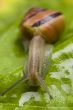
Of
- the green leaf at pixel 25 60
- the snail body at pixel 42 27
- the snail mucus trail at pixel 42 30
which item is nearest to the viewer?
the green leaf at pixel 25 60

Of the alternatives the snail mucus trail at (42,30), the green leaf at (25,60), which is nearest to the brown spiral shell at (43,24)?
the snail mucus trail at (42,30)

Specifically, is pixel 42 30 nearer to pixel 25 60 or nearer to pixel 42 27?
pixel 42 27

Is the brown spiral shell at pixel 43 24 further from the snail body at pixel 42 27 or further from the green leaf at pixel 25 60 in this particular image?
the green leaf at pixel 25 60

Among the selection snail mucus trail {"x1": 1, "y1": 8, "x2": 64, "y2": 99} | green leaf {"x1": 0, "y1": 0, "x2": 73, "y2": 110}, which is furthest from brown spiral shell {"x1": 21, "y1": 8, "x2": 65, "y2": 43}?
green leaf {"x1": 0, "y1": 0, "x2": 73, "y2": 110}

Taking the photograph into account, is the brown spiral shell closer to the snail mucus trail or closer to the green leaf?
the snail mucus trail

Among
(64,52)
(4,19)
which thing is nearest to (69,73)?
(64,52)
